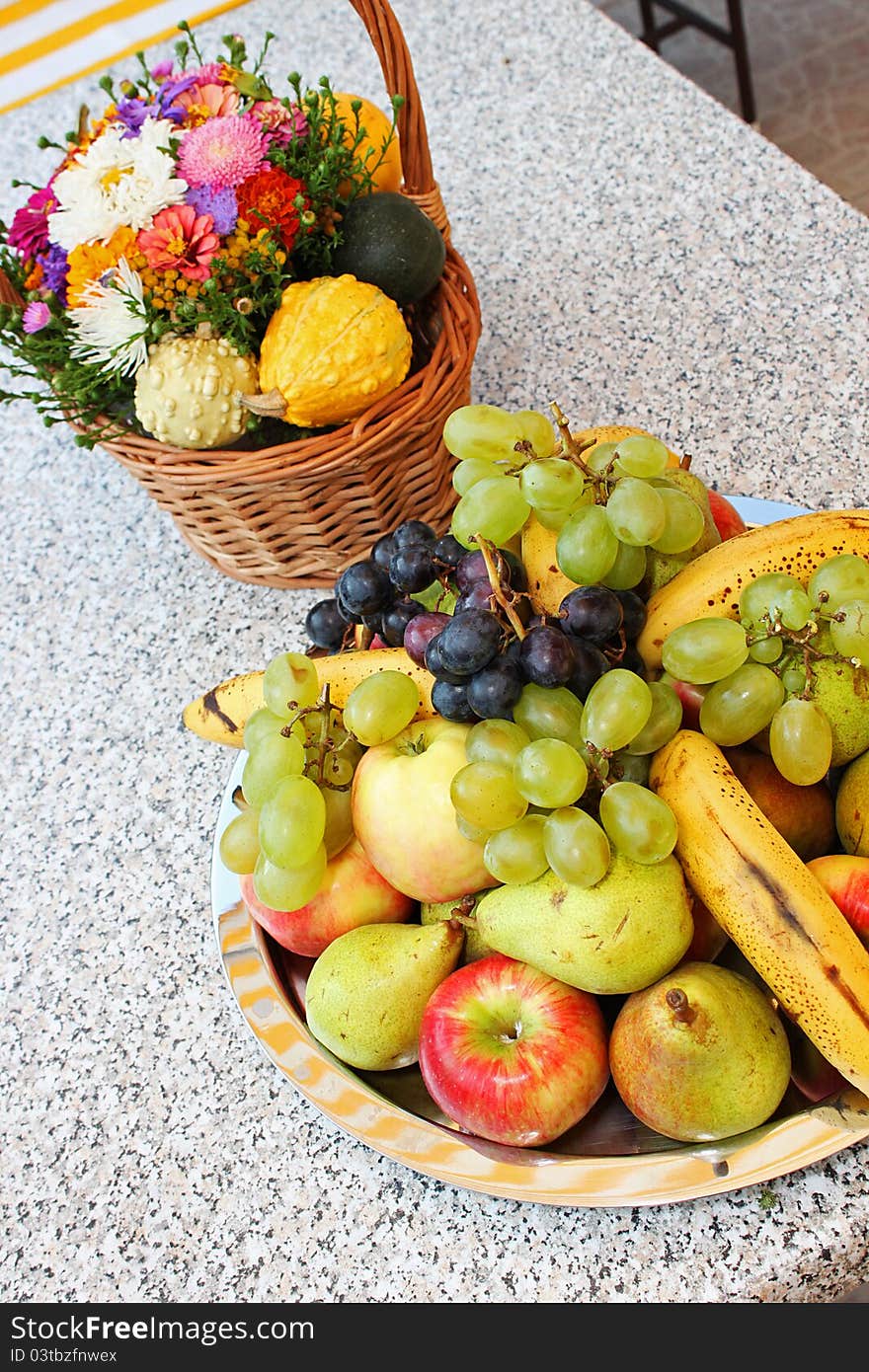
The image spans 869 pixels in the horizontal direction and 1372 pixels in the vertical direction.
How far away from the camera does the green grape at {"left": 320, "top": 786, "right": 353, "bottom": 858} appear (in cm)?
65

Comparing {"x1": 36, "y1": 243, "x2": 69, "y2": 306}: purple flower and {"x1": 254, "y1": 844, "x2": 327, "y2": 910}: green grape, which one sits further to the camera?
{"x1": 36, "y1": 243, "x2": 69, "y2": 306}: purple flower

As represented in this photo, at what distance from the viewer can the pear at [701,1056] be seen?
53 cm

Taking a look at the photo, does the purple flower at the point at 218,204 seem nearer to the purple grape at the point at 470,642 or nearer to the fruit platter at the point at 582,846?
the fruit platter at the point at 582,846

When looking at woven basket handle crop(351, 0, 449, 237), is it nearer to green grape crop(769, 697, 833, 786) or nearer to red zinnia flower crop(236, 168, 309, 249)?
Result: red zinnia flower crop(236, 168, 309, 249)

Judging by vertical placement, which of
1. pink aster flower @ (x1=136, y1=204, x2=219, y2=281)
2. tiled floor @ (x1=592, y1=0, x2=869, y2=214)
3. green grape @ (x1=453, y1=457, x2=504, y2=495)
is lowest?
tiled floor @ (x1=592, y1=0, x2=869, y2=214)

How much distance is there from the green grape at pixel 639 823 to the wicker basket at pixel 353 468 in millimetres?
383

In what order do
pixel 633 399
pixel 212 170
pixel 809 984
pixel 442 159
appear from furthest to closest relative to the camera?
pixel 442 159 → pixel 633 399 → pixel 212 170 → pixel 809 984

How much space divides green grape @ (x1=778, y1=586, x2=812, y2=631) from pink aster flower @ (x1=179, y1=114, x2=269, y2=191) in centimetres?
59

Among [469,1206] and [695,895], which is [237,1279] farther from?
[695,895]

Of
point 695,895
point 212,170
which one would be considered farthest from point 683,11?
point 695,895

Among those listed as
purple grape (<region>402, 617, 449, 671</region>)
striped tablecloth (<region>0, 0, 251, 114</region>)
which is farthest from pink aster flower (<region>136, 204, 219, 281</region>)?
striped tablecloth (<region>0, 0, 251, 114</region>)

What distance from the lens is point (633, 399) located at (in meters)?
1.04

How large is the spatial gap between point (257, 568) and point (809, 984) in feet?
2.05

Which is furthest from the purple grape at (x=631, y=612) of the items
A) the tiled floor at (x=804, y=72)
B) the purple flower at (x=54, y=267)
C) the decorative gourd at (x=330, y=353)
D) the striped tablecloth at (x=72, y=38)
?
the tiled floor at (x=804, y=72)
